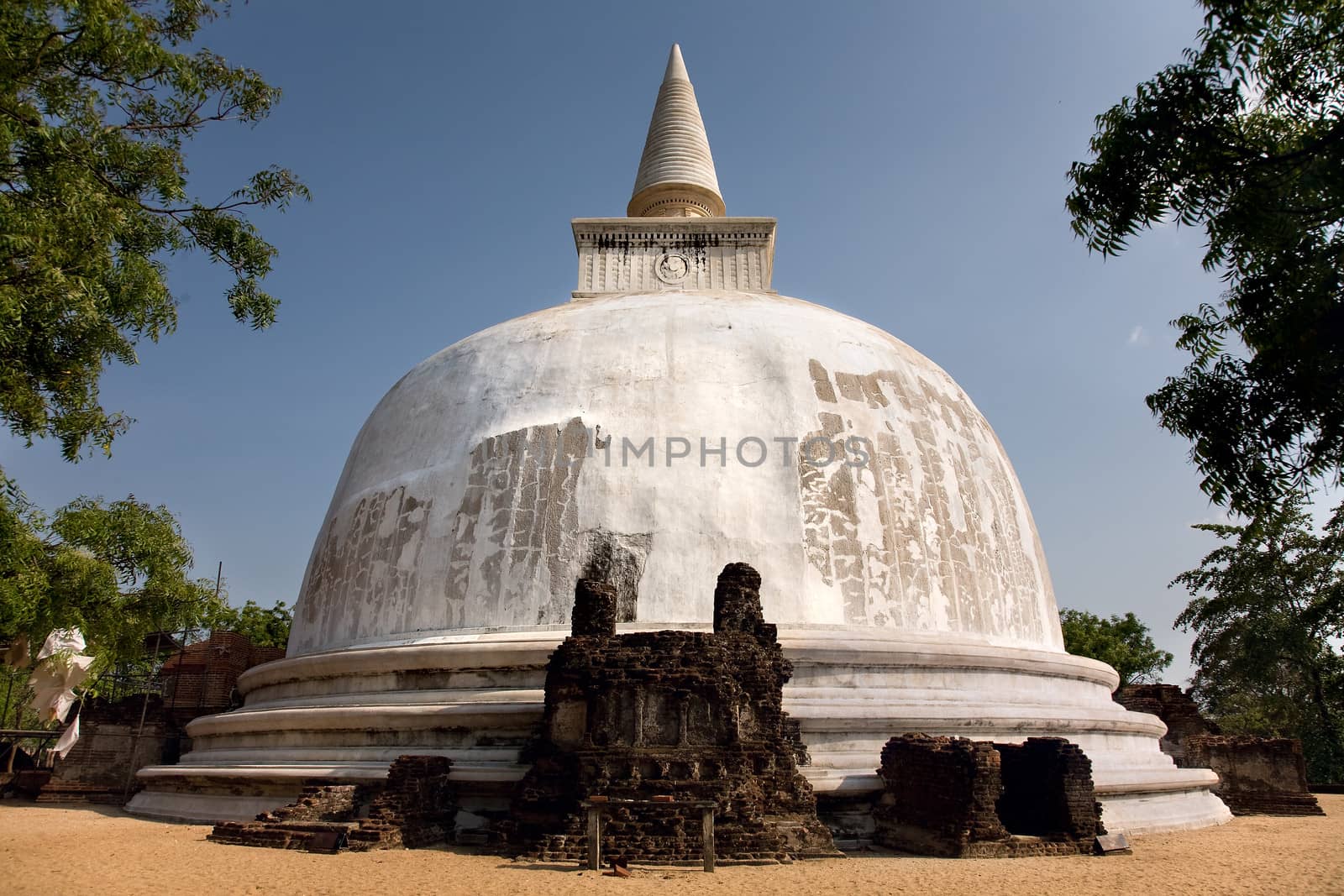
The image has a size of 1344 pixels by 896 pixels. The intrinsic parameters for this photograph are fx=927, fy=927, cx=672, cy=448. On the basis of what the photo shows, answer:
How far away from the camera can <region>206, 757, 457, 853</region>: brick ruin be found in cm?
779

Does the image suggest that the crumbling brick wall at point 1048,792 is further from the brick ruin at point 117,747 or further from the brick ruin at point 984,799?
the brick ruin at point 117,747

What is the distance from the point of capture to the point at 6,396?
5949mm

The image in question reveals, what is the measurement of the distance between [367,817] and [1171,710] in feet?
41.1

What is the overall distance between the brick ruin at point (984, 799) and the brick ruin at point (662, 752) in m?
0.97

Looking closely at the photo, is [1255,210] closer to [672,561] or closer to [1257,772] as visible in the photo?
[672,561]

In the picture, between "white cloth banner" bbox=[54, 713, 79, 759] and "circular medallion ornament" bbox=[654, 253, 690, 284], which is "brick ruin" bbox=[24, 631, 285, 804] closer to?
"white cloth banner" bbox=[54, 713, 79, 759]

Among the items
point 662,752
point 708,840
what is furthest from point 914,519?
point 708,840

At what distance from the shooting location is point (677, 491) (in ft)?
34.2

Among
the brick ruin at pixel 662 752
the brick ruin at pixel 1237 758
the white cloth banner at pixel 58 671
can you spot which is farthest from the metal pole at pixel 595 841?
the brick ruin at pixel 1237 758

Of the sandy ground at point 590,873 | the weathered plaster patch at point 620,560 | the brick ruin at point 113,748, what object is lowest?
the sandy ground at point 590,873

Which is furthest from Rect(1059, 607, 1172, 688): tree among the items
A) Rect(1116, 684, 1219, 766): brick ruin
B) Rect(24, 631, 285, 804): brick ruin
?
Rect(24, 631, 285, 804): brick ruin

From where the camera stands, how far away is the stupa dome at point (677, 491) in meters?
10.1

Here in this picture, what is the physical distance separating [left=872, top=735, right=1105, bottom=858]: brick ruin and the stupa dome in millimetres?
1737

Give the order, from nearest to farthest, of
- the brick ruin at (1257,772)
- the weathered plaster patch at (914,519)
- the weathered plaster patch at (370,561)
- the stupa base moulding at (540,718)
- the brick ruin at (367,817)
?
the brick ruin at (367,817) → the stupa base moulding at (540,718) → the weathered plaster patch at (914,519) → the weathered plaster patch at (370,561) → the brick ruin at (1257,772)
